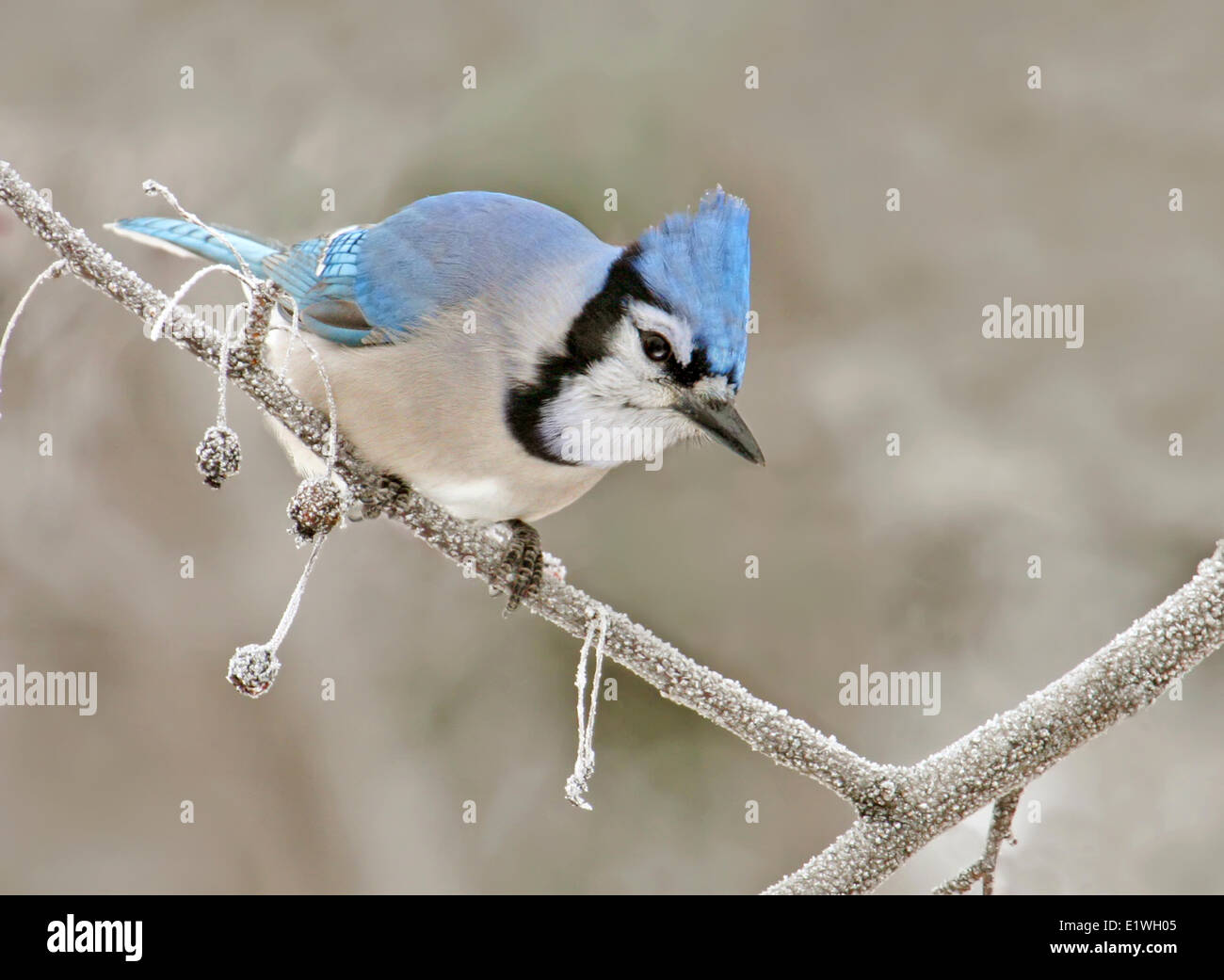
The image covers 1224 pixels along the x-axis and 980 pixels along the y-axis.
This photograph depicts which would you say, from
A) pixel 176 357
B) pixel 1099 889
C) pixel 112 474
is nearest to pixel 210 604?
pixel 112 474

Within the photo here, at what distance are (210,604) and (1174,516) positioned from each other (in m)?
1.87

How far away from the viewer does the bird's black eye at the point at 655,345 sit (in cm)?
163

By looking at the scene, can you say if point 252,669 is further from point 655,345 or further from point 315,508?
point 655,345

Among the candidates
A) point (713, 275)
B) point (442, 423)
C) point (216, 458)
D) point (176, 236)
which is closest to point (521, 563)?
point (442, 423)

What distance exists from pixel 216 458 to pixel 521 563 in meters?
0.78

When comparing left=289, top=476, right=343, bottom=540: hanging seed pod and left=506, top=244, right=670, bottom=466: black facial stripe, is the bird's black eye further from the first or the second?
left=289, top=476, right=343, bottom=540: hanging seed pod

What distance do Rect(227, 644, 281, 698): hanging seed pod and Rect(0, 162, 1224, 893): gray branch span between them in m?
0.33

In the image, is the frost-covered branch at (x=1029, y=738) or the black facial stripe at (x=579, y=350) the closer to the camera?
the frost-covered branch at (x=1029, y=738)

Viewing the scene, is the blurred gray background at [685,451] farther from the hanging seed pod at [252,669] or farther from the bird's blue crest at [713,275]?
the hanging seed pod at [252,669]

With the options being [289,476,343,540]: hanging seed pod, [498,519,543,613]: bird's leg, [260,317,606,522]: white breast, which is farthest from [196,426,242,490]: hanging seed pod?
[260,317,606,522]: white breast

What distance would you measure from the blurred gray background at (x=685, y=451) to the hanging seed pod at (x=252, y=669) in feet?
4.02

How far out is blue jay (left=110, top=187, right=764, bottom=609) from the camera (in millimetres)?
1596

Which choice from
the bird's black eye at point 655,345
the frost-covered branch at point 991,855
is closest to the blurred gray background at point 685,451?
the bird's black eye at point 655,345

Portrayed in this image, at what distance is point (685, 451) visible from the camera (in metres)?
2.15
